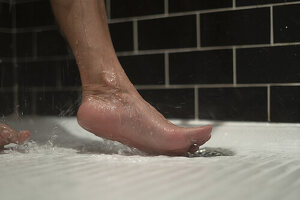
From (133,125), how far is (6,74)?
1.09 m

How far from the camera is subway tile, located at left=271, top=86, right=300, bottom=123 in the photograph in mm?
1374

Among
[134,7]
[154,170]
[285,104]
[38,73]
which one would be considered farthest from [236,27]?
[38,73]

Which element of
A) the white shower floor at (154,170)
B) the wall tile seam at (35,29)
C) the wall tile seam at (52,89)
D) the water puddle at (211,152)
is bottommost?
the water puddle at (211,152)

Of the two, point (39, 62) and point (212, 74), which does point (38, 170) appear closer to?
point (212, 74)

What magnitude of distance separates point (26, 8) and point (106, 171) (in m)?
1.29

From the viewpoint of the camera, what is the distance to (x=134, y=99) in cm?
104

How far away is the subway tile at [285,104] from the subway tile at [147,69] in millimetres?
424

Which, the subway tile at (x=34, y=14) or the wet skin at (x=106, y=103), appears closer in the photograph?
the wet skin at (x=106, y=103)

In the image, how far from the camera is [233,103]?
58.0 inches

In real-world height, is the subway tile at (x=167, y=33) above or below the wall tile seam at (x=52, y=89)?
above

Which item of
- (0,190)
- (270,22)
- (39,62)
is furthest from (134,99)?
(39,62)

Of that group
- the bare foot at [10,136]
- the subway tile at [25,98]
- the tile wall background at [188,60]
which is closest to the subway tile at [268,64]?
the tile wall background at [188,60]

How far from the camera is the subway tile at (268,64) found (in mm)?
1371

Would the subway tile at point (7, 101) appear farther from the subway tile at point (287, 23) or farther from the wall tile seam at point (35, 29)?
the subway tile at point (287, 23)
